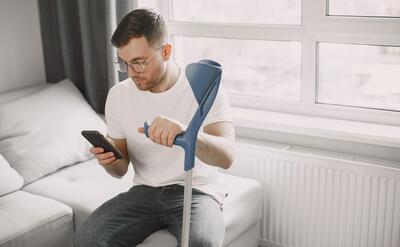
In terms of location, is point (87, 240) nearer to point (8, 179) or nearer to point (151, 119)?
point (151, 119)

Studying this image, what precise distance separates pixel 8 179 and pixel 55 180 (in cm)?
24

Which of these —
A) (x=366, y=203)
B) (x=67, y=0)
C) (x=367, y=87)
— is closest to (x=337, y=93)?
(x=367, y=87)

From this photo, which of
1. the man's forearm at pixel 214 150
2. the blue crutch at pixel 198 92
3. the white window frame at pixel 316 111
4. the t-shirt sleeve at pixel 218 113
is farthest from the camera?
the white window frame at pixel 316 111

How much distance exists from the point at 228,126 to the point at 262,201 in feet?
2.88

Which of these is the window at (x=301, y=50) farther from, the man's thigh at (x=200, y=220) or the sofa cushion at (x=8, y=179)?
the sofa cushion at (x=8, y=179)

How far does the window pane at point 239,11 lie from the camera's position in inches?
118

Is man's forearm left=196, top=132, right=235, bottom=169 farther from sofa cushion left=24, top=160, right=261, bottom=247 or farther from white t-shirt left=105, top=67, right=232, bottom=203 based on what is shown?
sofa cushion left=24, top=160, right=261, bottom=247

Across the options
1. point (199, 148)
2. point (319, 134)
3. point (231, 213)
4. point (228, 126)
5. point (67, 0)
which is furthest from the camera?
point (67, 0)

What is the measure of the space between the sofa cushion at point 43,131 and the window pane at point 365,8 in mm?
1273

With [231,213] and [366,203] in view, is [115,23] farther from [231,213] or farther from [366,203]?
[366,203]

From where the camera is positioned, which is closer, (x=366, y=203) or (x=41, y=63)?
(x=366, y=203)

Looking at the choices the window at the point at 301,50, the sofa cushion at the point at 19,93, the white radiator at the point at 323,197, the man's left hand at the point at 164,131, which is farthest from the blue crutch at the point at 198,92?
the sofa cushion at the point at 19,93

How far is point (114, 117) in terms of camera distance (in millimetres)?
2350

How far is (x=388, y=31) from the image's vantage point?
8.83 feet
